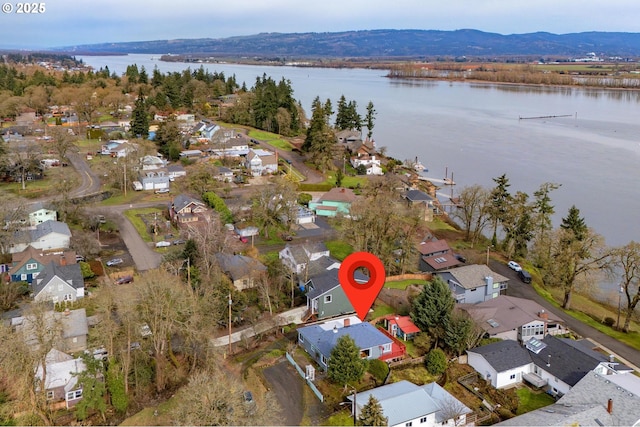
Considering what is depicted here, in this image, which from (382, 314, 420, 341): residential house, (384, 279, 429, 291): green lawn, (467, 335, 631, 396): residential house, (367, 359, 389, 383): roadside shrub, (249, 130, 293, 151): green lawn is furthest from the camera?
(249, 130, 293, 151): green lawn

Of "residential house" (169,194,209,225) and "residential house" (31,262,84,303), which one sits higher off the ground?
"residential house" (169,194,209,225)

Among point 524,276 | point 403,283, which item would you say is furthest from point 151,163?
point 524,276

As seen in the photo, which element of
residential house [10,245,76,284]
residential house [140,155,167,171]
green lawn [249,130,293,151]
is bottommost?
residential house [10,245,76,284]

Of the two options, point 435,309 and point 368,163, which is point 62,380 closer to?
point 435,309

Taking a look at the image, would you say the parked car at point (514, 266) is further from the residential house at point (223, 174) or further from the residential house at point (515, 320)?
the residential house at point (223, 174)

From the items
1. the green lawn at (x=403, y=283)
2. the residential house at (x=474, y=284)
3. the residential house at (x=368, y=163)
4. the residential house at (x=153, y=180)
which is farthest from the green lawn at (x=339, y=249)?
the residential house at (x=368, y=163)

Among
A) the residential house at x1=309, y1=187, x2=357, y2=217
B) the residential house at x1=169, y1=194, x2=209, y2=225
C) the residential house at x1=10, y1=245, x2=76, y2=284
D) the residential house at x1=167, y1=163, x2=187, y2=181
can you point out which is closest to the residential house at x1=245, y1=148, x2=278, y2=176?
the residential house at x1=167, y1=163, x2=187, y2=181

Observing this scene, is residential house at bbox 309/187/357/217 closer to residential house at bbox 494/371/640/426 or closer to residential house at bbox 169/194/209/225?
residential house at bbox 169/194/209/225

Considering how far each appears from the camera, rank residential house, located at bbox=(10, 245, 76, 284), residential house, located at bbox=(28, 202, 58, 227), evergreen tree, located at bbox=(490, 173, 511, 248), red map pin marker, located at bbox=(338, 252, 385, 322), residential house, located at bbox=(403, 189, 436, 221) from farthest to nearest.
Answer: residential house, located at bbox=(403, 189, 436, 221), evergreen tree, located at bbox=(490, 173, 511, 248), residential house, located at bbox=(28, 202, 58, 227), residential house, located at bbox=(10, 245, 76, 284), red map pin marker, located at bbox=(338, 252, 385, 322)
